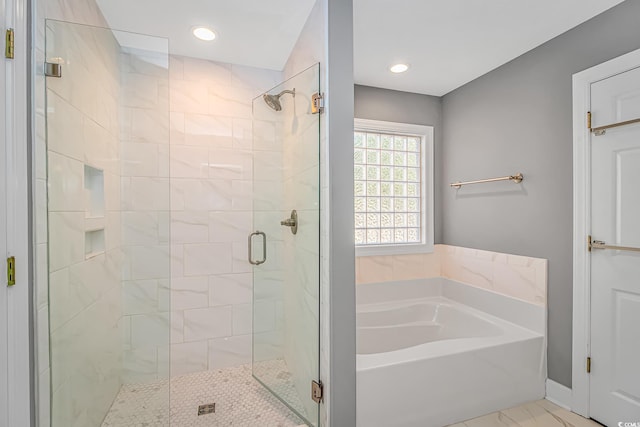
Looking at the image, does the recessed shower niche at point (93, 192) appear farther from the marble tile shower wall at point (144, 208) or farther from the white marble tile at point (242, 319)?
the white marble tile at point (242, 319)

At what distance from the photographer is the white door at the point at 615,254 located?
1.67 metres

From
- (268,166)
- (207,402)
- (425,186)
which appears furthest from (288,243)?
(425,186)

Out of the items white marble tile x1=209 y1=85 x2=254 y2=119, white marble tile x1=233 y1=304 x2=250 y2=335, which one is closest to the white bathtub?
white marble tile x1=233 y1=304 x2=250 y2=335

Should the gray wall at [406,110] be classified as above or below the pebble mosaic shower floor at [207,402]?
above

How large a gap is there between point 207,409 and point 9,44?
209 cm

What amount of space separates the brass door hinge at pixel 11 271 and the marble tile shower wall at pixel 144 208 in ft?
1.81

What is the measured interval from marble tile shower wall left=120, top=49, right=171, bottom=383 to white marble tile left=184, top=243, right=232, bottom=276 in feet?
2.05

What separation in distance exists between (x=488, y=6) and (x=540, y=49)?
2.38 feet

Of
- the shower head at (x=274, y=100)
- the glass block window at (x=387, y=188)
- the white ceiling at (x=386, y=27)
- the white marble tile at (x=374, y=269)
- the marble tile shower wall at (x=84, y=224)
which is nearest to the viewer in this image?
the marble tile shower wall at (x=84, y=224)

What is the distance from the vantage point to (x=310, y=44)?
1823mm

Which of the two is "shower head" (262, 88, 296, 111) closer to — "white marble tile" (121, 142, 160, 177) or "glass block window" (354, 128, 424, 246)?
"white marble tile" (121, 142, 160, 177)

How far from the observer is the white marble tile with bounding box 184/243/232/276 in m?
2.39

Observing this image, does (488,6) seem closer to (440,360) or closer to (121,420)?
(440,360)

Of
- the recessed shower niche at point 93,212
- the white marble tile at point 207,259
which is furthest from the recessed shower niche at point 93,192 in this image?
the white marble tile at point 207,259
